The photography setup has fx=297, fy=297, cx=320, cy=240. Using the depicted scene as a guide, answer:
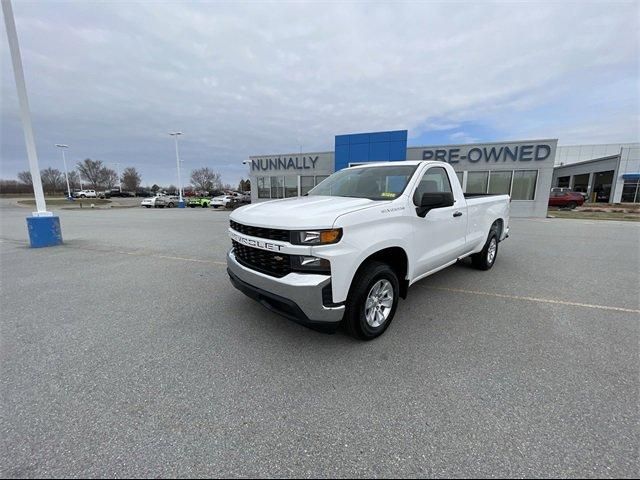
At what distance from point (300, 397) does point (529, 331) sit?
2.76 metres

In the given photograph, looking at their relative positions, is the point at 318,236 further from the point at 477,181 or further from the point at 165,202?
the point at 165,202

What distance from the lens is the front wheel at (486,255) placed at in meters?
5.72

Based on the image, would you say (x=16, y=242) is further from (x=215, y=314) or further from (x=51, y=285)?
(x=215, y=314)

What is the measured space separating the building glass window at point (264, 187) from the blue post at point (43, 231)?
1873cm

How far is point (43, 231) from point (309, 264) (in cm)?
959

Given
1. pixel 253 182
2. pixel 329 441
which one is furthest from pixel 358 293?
pixel 253 182

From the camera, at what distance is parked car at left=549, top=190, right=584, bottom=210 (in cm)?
2408

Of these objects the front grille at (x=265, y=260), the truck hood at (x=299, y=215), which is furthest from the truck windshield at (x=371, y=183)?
the front grille at (x=265, y=260)

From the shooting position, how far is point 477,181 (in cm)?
1952

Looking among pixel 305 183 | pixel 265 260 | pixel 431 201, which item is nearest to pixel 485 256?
pixel 431 201

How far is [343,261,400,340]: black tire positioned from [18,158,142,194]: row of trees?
91.0 meters

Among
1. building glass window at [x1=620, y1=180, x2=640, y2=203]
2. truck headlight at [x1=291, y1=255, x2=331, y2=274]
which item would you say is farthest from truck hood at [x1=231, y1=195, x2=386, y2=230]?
building glass window at [x1=620, y1=180, x2=640, y2=203]

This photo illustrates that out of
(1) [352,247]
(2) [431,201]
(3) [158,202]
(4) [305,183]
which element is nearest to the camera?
(1) [352,247]

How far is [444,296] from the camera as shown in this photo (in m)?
4.50
